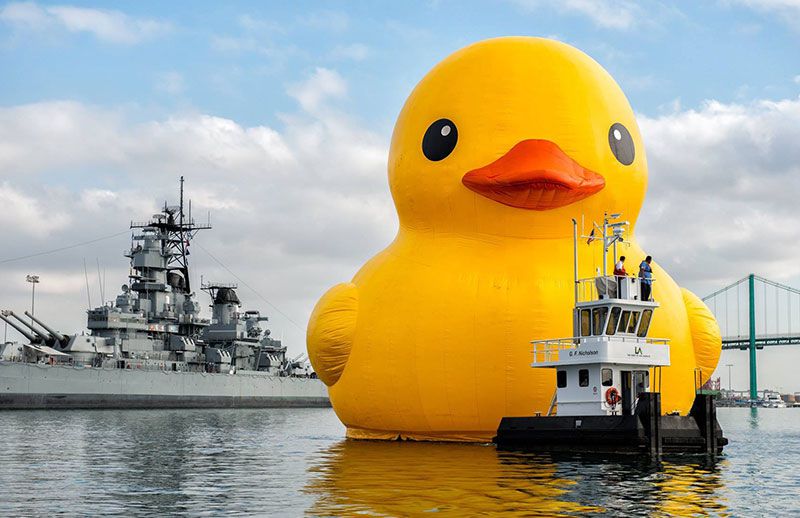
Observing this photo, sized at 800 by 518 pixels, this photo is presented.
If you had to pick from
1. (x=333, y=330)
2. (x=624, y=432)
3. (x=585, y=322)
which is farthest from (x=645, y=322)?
(x=333, y=330)

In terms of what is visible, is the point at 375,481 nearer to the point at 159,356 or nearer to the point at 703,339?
the point at 703,339

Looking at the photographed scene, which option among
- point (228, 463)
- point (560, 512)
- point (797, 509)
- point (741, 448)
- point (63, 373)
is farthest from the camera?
point (63, 373)

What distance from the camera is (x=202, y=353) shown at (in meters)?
71.1

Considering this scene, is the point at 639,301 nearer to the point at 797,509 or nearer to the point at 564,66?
the point at 564,66

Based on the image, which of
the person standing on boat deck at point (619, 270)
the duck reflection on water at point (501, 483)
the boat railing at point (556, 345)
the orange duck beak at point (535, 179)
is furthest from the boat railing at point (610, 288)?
the duck reflection on water at point (501, 483)

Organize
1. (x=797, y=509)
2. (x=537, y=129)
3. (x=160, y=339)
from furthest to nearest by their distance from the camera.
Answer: (x=160, y=339), (x=537, y=129), (x=797, y=509)

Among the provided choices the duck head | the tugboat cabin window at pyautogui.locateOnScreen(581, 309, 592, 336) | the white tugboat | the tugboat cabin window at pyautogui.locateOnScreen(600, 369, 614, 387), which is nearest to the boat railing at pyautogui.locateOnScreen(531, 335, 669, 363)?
the white tugboat

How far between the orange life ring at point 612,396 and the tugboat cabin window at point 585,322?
123cm

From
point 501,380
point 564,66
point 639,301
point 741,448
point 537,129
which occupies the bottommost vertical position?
point 741,448

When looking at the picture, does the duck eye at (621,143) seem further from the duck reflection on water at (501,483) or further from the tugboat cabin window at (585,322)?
the duck reflection on water at (501,483)

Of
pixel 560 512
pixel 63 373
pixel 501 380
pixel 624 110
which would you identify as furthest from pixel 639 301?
pixel 63 373

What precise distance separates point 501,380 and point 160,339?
167 feet

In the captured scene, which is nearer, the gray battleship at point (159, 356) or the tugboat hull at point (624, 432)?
the tugboat hull at point (624, 432)

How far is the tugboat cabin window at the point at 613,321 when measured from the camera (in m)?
20.3
